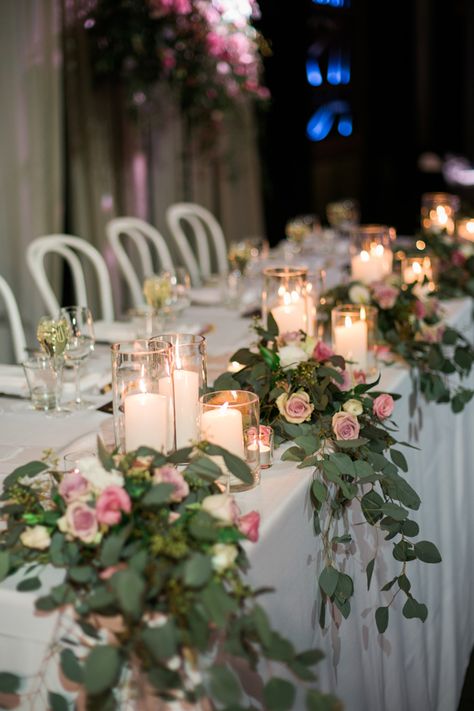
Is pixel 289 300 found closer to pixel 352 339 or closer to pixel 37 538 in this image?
pixel 352 339

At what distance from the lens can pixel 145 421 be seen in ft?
5.25

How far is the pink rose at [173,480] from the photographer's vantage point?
1.29 meters

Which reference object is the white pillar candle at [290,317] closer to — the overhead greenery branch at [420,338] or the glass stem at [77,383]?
the overhead greenery branch at [420,338]

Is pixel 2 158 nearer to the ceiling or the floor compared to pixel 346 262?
nearer to the ceiling

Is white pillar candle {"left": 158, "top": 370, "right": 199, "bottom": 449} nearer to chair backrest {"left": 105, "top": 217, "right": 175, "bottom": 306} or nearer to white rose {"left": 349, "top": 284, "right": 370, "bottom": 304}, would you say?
white rose {"left": 349, "top": 284, "right": 370, "bottom": 304}

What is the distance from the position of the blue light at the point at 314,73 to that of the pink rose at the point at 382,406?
649 centimetres

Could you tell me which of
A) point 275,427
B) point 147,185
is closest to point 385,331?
point 275,427

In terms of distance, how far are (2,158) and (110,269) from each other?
1.02m

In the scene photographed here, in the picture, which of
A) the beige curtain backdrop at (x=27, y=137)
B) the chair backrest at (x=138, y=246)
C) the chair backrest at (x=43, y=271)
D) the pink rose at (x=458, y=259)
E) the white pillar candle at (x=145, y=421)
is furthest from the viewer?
the beige curtain backdrop at (x=27, y=137)

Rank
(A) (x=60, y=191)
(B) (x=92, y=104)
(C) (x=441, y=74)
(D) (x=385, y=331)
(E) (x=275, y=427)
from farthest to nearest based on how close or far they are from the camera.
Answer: (C) (x=441, y=74) → (B) (x=92, y=104) → (A) (x=60, y=191) → (D) (x=385, y=331) → (E) (x=275, y=427)

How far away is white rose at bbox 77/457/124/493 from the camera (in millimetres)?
1264

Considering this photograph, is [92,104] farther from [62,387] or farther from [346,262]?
[62,387]

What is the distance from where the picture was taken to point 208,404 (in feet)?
5.21

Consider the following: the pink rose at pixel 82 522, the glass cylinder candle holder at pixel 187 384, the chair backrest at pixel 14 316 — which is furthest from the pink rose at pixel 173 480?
the chair backrest at pixel 14 316
